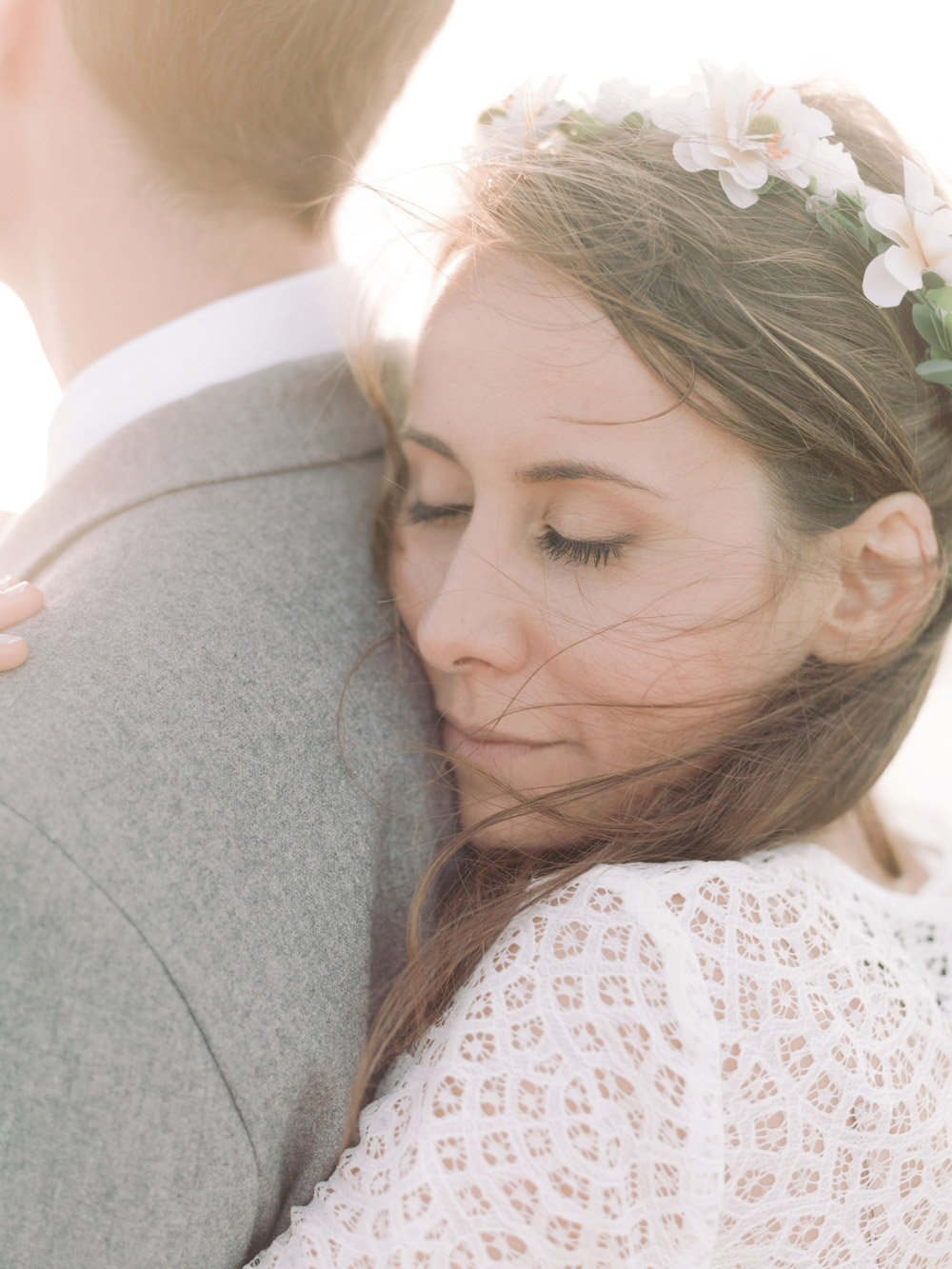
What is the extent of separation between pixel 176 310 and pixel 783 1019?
116 centimetres

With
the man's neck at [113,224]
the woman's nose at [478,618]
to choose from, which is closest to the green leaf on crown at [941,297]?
the woman's nose at [478,618]

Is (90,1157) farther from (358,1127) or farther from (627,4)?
(627,4)

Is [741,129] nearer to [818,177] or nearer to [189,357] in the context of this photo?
[818,177]

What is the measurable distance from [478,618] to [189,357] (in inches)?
22.2

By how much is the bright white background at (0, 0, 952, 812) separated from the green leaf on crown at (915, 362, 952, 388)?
0.33 meters

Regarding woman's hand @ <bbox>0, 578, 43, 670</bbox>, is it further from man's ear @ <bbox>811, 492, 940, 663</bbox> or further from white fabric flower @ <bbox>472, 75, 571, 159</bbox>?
man's ear @ <bbox>811, 492, 940, 663</bbox>

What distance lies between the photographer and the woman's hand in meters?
0.93

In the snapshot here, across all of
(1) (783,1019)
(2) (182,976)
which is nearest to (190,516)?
(2) (182,976)

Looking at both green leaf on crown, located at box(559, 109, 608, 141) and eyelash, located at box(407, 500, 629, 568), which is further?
green leaf on crown, located at box(559, 109, 608, 141)

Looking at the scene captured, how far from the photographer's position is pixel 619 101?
4.03ft

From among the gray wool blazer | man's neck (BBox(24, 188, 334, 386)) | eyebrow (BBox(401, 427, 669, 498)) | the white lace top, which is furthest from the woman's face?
man's neck (BBox(24, 188, 334, 386))

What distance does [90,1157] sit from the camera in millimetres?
822

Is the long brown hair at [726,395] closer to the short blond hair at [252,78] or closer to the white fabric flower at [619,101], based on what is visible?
the white fabric flower at [619,101]

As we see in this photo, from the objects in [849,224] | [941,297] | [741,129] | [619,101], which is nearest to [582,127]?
[619,101]
